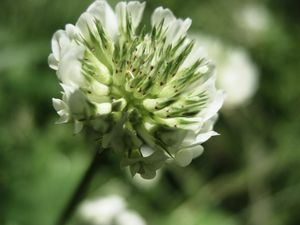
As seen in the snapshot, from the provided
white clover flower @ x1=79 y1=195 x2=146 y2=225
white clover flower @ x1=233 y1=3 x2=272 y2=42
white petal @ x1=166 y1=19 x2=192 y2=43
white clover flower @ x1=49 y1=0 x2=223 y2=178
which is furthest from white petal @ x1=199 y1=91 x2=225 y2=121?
white clover flower @ x1=233 y1=3 x2=272 y2=42

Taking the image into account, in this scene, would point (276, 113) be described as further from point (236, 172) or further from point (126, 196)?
point (126, 196)

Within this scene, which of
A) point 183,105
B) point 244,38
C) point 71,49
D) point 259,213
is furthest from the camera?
point 244,38

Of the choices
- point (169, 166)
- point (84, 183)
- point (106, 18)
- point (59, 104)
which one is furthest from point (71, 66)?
point (169, 166)

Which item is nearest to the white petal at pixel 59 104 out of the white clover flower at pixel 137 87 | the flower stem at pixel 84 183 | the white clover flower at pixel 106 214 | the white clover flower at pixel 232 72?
the white clover flower at pixel 137 87

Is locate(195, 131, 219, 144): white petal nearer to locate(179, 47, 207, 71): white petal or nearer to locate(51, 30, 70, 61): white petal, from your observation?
locate(179, 47, 207, 71): white petal

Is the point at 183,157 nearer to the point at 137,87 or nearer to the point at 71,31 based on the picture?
the point at 137,87

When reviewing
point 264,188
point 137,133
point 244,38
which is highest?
point 137,133

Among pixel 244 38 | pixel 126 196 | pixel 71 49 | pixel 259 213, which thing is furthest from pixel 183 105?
pixel 244 38
